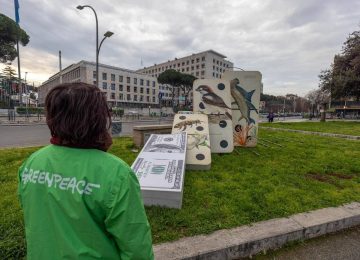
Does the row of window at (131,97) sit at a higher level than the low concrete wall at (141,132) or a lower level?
higher

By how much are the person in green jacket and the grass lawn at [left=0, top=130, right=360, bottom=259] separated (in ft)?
5.62

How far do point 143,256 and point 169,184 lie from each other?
2695 millimetres

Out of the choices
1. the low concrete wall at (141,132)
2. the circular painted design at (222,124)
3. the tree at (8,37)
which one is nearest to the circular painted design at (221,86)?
the circular painted design at (222,124)

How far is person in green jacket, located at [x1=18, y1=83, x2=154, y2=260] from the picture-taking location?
1.16 metres

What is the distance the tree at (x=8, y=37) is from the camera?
30766 millimetres

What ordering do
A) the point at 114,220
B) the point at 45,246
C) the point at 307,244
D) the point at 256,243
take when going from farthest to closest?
the point at 307,244 < the point at 256,243 < the point at 45,246 < the point at 114,220

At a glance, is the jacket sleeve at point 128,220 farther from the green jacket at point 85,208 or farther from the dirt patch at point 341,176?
the dirt patch at point 341,176

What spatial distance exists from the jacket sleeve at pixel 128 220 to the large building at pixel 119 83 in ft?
233

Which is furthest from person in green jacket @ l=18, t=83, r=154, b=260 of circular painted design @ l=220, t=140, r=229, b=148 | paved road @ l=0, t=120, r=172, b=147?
paved road @ l=0, t=120, r=172, b=147

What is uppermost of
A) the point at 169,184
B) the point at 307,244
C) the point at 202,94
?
the point at 202,94

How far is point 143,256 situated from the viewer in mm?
1226

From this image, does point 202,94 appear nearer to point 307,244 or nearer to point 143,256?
point 307,244

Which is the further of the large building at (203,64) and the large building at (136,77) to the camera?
the large building at (203,64)

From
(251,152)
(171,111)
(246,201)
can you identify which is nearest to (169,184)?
(246,201)
